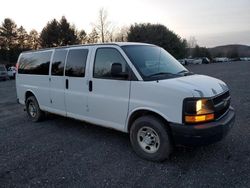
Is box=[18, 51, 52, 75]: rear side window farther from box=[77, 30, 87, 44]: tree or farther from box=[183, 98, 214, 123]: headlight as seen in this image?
box=[77, 30, 87, 44]: tree

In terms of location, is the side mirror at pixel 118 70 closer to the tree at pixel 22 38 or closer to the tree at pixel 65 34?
the tree at pixel 65 34

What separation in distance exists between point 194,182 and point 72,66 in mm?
3618

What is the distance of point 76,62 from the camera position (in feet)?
19.0

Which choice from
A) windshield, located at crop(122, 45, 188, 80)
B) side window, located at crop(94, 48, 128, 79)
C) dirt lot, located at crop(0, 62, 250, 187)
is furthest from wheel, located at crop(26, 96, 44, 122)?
windshield, located at crop(122, 45, 188, 80)

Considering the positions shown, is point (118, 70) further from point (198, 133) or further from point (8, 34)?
point (8, 34)

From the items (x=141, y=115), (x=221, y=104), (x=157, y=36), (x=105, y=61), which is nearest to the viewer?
(x=221, y=104)

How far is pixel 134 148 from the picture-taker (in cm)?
475

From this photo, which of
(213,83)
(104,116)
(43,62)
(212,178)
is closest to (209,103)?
(213,83)

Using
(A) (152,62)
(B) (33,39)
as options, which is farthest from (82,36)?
(A) (152,62)

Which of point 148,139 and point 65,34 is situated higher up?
point 65,34

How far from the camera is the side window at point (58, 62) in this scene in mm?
6245

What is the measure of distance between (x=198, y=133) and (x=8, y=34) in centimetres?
5724

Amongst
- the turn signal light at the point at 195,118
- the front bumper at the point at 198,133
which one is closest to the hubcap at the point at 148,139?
the front bumper at the point at 198,133

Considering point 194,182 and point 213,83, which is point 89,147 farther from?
point 213,83
